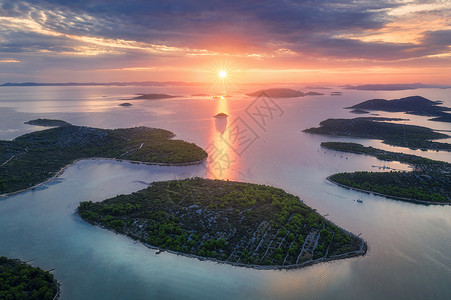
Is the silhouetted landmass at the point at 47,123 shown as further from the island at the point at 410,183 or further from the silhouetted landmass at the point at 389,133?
the island at the point at 410,183

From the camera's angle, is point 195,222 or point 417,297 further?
point 195,222

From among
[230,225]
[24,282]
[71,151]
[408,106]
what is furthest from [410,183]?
[408,106]

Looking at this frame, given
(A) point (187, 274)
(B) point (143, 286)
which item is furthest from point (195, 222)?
(B) point (143, 286)

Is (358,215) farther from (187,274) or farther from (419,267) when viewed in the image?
(187,274)

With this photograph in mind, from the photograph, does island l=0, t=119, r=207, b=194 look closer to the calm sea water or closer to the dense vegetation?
the calm sea water

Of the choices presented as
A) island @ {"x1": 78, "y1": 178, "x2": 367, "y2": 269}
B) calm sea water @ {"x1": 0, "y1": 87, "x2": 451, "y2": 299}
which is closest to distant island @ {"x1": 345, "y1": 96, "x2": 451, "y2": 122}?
calm sea water @ {"x1": 0, "y1": 87, "x2": 451, "y2": 299}

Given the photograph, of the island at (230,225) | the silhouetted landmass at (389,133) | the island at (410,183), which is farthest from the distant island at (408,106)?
the island at (230,225)

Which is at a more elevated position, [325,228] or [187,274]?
[325,228]

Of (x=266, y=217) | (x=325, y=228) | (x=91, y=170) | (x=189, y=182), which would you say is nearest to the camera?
(x=325, y=228)
